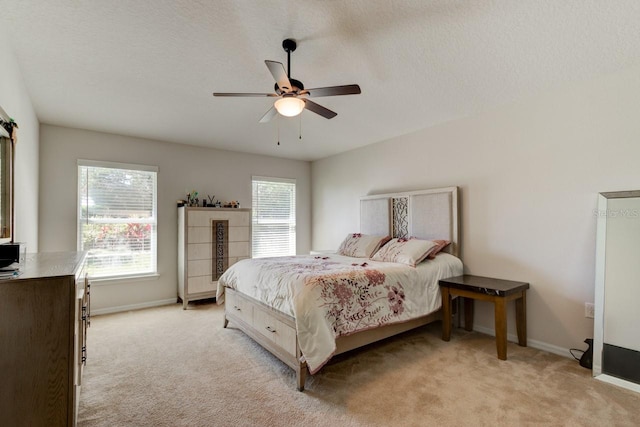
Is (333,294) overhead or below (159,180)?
below

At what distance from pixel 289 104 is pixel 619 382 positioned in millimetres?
3181

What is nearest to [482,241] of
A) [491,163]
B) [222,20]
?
[491,163]

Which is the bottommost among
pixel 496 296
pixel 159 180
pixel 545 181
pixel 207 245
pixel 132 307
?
pixel 132 307

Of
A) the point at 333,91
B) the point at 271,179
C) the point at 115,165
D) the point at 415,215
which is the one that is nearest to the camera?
the point at 333,91

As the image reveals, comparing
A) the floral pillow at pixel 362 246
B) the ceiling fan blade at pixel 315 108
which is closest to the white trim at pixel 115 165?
the floral pillow at pixel 362 246

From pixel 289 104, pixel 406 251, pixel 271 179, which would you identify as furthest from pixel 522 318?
pixel 271 179

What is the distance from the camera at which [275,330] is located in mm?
2559

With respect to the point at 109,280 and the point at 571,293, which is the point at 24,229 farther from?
the point at 571,293

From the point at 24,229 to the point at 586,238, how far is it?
503cm

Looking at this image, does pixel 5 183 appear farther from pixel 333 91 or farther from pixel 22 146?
pixel 333 91

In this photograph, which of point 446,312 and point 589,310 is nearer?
point 589,310

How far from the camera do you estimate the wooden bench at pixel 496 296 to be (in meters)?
2.69

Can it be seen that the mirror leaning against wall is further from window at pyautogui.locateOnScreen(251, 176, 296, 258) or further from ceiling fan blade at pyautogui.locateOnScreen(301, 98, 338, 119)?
window at pyautogui.locateOnScreen(251, 176, 296, 258)

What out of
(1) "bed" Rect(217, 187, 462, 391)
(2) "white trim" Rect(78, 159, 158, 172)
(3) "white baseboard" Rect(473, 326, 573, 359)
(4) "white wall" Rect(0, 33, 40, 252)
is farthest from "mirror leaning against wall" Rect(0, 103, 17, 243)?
(3) "white baseboard" Rect(473, 326, 573, 359)
